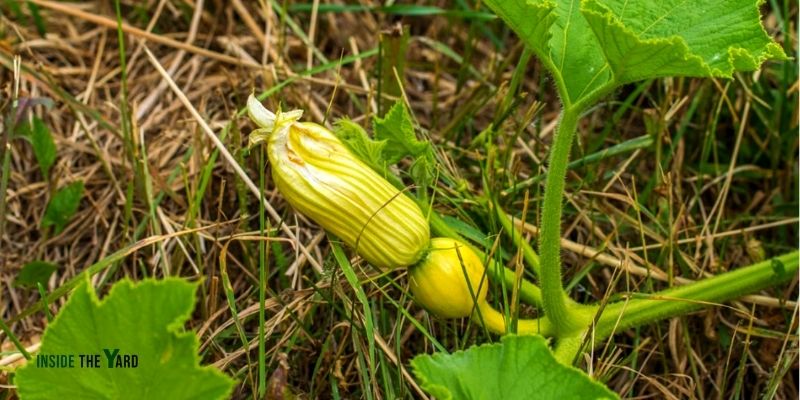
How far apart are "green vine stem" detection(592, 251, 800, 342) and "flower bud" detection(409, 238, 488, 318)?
0.71 ft

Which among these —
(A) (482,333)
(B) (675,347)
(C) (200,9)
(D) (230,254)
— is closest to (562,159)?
(A) (482,333)

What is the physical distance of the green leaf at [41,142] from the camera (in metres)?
1.91

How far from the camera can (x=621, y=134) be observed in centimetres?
211

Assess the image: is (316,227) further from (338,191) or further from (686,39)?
(686,39)

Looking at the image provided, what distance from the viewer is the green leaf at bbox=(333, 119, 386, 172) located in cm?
147

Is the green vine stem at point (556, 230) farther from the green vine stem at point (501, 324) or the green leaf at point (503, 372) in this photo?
the green leaf at point (503, 372)

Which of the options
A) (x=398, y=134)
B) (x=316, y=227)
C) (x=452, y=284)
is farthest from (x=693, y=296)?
(x=316, y=227)

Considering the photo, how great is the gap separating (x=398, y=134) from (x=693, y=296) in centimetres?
55

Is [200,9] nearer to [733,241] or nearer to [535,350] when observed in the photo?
[733,241]

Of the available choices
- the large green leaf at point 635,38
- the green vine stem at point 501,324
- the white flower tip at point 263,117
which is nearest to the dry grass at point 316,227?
the green vine stem at point 501,324

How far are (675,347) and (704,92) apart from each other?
1.95 ft

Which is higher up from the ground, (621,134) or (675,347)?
(621,134)

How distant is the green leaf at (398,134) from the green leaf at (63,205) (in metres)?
0.69

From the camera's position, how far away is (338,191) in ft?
4.52
